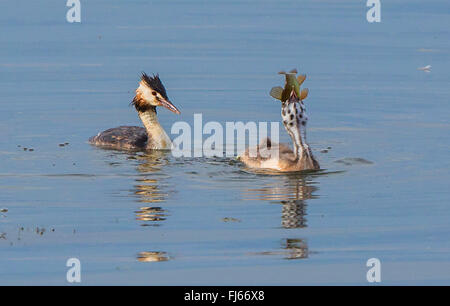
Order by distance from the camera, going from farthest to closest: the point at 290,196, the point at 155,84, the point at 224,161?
the point at 155,84 → the point at 224,161 → the point at 290,196

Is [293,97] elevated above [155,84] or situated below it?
below

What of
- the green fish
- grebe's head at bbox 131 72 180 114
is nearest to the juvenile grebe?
the green fish

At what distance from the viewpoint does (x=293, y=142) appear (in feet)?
54.3

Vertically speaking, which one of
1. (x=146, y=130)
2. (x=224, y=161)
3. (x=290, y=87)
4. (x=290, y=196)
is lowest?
(x=290, y=196)

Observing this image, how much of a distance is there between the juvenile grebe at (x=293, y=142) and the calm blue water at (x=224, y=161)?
0.30m

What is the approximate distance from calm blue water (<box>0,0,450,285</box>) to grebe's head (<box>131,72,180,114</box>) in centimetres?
113

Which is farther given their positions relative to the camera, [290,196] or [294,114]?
[294,114]

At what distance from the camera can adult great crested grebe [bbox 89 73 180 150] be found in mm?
18875

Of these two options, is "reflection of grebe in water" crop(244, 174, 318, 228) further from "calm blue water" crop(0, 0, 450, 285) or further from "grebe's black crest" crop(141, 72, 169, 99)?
"grebe's black crest" crop(141, 72, 169, 99)

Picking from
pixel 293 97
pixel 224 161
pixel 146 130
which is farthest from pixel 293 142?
pixel 146 130

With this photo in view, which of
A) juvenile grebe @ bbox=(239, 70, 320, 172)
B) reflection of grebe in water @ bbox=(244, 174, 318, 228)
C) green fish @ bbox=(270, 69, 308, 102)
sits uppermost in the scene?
green fish @ bbox=(270, 69, 308, 102)

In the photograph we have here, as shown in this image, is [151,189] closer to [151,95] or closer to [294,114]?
[294,114]

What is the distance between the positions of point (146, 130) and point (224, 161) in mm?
2285

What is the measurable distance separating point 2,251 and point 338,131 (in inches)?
347
